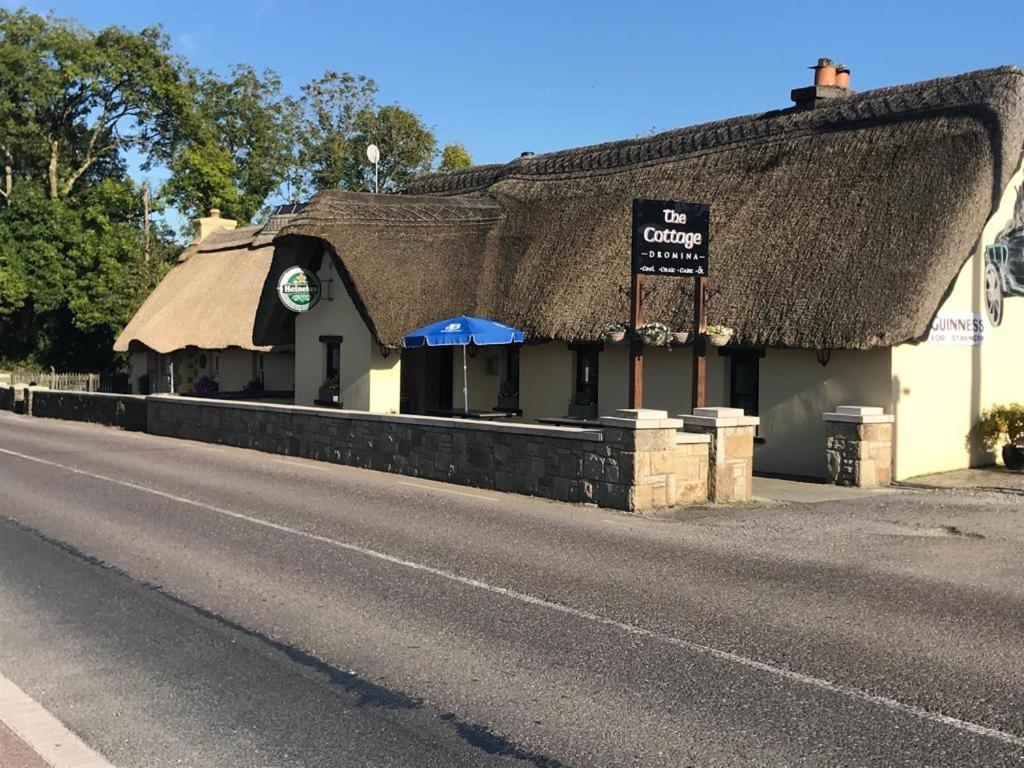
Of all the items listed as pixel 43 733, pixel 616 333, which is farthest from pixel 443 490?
pixel 43 733

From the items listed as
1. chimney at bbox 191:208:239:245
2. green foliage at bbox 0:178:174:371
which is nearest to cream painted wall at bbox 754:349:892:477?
chimney at bbox 191:208:239:245

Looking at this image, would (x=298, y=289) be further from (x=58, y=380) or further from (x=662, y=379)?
(x=58, y=380)

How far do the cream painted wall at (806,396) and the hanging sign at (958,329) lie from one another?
3.93ft

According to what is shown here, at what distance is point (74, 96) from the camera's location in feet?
169

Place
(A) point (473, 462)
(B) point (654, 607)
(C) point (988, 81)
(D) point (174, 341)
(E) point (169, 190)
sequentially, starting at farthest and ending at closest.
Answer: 1. (E) point (169, 190)
2. (D) point (174, 341)
3. (C) point (988, 81)
4. (A) point (473, 462)
5. (B) point (654, 607)

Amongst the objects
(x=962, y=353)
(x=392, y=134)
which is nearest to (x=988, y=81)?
(x=962, y=353)

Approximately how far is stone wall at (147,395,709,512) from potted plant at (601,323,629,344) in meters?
3.32

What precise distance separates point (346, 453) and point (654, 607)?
36.5 ft

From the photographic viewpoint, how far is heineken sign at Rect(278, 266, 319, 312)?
23.4 meters

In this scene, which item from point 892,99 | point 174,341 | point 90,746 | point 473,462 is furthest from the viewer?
point 174,341

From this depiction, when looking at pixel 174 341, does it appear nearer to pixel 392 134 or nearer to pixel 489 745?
pixel 392 134

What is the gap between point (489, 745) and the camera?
4953 mm

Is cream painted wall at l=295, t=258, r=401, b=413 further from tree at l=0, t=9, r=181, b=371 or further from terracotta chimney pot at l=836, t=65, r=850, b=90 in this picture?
tree at l=0, t=9, r=181, b=371

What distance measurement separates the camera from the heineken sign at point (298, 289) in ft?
76.8
